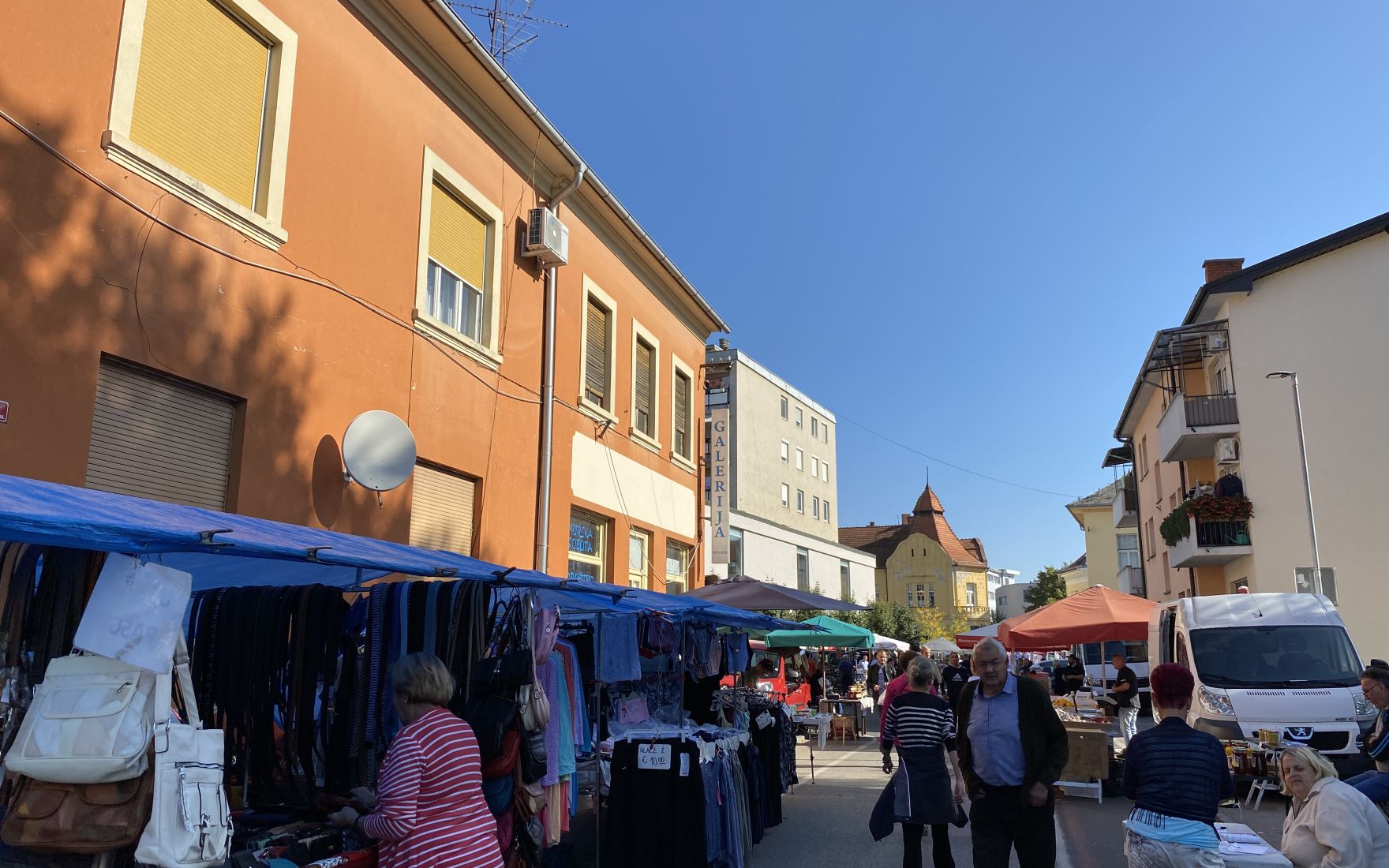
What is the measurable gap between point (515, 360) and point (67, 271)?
20.2ft

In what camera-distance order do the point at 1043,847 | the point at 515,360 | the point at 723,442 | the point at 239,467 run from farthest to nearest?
the point at 723,442, the point at 515,360, the point at 239,467, the point at 1043,847

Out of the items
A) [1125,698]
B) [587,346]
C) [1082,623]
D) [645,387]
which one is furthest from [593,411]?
[1125,698]

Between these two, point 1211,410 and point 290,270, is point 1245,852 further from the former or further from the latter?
point 1211,410

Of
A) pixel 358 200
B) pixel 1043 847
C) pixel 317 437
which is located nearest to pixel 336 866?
pixel 1043 847

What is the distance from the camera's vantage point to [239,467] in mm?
Answer: 8180

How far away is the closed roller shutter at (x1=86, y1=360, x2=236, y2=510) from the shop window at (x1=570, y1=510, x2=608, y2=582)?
631cm

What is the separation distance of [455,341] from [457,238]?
139 centimetres

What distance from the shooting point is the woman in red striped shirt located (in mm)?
4234

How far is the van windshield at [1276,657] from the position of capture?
12211 millimetres

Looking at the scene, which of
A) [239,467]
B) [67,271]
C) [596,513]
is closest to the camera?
[67,271]

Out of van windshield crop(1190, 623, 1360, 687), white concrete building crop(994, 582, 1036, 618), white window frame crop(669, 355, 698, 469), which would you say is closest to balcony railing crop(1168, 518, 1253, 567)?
van windshield crop(1190, 623, 1360, 687)

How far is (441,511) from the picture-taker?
1099 centimetres

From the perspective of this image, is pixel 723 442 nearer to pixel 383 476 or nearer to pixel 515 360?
pixel 515 360

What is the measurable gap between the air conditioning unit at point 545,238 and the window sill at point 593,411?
6.94ft
